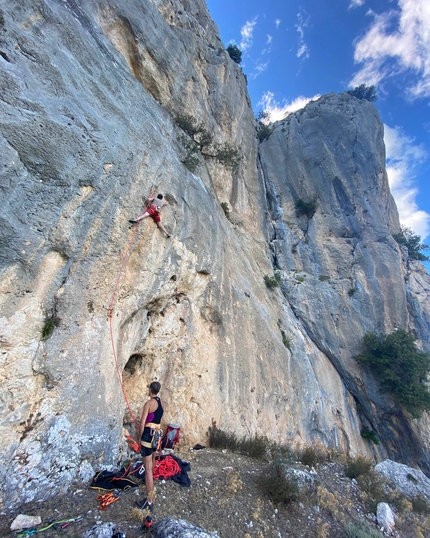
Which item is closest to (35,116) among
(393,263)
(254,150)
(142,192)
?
(142,192)

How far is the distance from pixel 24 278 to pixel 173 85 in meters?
11.7

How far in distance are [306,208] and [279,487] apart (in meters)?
19.4

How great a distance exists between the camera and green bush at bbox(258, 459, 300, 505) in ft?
18.9

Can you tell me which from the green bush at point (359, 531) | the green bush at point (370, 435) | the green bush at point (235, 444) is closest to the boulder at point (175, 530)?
the green bush at point (359, 531)

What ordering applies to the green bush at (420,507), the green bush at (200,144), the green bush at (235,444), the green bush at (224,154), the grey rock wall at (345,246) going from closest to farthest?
1. the green bush at (235,444)
2. the green bush at (420,507)
3. the green bush at (200,144)
4. the green bush at (224,154)
5. the grey rock wall at (345,246)

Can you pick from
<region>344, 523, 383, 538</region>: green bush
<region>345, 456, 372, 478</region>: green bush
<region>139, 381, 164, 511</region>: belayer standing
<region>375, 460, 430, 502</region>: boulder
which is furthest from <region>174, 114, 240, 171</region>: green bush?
<region>375, 460, 430, 502</region>: boulder

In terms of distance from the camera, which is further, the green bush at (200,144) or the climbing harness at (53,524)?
the green bush at (200,144)

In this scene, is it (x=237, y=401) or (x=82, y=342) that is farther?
(x=237, y=401)

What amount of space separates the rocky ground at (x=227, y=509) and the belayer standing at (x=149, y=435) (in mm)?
262

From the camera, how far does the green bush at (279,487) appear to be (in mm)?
5750

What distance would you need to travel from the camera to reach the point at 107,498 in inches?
170

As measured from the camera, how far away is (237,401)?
9.77 meters

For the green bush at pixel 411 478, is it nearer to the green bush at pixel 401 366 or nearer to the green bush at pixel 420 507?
the green bush at pixel 420 507

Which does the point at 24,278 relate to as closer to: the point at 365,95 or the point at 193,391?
the point at 193,391
